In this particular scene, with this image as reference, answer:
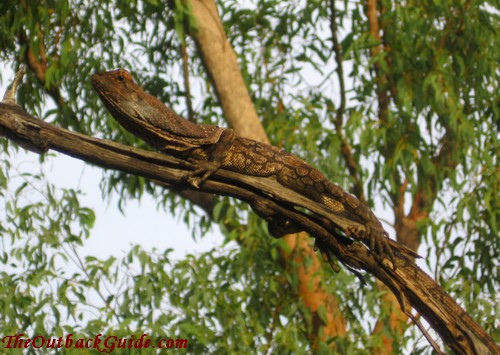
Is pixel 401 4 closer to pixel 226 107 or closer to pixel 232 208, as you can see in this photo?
pixel 226 107

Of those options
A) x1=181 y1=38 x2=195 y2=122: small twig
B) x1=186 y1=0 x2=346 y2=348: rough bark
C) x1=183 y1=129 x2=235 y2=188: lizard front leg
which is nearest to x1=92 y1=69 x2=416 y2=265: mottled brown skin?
x1=183 y1=129 x2=235 y2=188: lizard front leg

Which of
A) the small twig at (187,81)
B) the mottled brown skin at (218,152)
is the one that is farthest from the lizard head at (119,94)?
the small twig at (187,81)

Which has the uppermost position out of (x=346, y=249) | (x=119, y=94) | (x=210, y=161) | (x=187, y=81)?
(x=187, y=81)

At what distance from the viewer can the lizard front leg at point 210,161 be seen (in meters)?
3.95

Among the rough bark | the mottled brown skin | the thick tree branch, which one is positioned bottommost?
the thick tree branch

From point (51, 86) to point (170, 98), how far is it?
3.91ft

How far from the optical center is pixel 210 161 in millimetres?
4102

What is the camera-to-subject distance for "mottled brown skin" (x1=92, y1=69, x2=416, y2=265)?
4.08 m

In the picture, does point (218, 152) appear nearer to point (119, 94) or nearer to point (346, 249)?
point (119, 94)

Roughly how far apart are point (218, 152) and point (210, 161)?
3.4 inches

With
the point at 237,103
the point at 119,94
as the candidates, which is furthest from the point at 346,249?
the point at 237,103

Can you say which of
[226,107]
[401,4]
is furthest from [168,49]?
[401,4]

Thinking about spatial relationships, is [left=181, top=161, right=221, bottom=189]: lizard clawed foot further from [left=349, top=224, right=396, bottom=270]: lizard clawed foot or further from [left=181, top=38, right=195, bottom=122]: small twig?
[left=181, top=38, right=195, bottom=122]: small twig

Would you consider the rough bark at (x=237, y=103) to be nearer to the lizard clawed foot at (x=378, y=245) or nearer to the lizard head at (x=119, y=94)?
the lizard clawed foot at (x=378, y=245)
